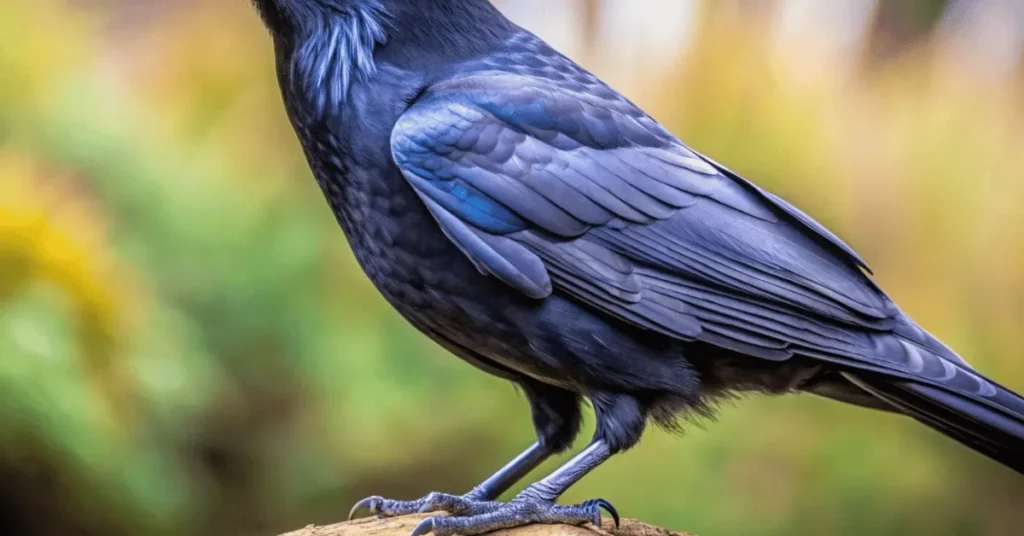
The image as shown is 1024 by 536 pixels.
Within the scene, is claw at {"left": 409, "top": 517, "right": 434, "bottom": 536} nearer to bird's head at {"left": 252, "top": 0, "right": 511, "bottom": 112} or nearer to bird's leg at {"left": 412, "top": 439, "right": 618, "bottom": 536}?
bird's leg at {"left": 412, "top": 439, "right": 618, "bottom": 536}

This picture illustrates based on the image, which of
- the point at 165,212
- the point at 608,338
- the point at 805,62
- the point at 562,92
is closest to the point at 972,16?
the point at 805,62

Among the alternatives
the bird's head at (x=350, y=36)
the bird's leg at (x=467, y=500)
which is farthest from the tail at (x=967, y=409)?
the bird's head at (x=350, y=36)

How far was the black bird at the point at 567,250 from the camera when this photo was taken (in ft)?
5.39

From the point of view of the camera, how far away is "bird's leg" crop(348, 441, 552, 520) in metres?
1.63

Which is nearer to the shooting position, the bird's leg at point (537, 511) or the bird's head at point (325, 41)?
the bird's leg at point (537, 511)

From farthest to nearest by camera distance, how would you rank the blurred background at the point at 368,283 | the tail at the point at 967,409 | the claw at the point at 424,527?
the blurred background at the point at 368,283, the tail at the point at 967,409, the claw at the point at 424,527

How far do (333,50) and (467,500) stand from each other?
2.88 feet

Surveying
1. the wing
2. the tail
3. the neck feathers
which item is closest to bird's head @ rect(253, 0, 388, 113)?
the neck feathers

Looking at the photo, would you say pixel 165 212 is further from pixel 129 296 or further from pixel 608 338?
pixel 608 338

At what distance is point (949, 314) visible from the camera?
8.53 ft

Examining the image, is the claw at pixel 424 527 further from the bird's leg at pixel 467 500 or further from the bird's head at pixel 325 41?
the bird's head at pixel 325 41

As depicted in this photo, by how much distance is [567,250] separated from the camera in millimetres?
1667

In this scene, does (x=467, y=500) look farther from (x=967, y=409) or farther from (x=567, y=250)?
(x=967, y=409)

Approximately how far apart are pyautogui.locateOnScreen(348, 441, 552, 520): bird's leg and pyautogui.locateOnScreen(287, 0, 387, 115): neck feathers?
0.75 meters
